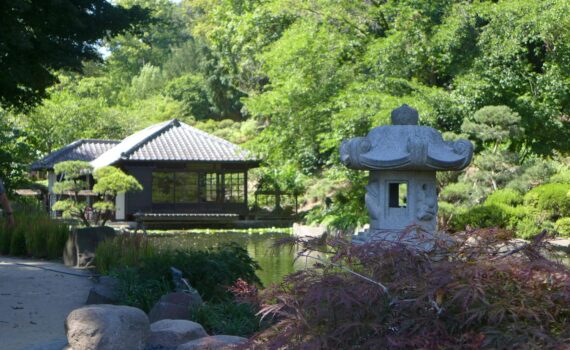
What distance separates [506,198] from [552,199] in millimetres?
1122

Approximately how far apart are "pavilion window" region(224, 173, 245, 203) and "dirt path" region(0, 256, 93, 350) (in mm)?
18865

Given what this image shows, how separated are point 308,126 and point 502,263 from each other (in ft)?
68.7

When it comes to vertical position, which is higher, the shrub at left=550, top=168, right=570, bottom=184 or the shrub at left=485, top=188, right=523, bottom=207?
the shrub at left=550, top=168, right=570, bottom=184

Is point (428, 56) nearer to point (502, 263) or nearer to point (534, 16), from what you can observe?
point (534, 16)

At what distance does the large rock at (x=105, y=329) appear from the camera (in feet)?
17.8

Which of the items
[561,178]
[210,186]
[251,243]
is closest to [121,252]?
[251,243]

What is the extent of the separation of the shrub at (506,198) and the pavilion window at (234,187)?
1312 cm

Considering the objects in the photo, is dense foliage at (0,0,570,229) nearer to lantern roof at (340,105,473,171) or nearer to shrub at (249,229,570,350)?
lantern roof at (340,105,473,171)

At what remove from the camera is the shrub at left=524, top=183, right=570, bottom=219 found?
63.9 ft

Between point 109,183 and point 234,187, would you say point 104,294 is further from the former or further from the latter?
point 234,187

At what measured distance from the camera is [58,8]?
11.3 metres

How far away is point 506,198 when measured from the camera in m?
20.1

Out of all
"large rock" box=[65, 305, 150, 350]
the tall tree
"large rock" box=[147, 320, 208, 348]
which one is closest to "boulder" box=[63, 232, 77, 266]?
the tall tree

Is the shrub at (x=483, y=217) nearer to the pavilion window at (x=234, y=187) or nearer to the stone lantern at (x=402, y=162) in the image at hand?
the stone lantern at (x=402, y=162)
